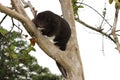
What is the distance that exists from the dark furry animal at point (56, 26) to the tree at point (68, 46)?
52 mm

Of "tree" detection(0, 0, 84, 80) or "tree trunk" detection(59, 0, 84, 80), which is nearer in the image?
"tree" detection(0, 0, 84, 80)

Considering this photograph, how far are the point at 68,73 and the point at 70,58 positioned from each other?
4.6 inches

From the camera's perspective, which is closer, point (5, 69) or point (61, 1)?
point (61, 1)

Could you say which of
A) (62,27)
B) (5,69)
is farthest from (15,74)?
(62,27)

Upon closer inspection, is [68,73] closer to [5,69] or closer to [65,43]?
[65,43]

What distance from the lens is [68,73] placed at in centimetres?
321

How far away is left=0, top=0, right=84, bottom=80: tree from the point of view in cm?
284

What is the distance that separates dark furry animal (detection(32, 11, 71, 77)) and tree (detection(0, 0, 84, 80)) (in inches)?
Result: 2.0

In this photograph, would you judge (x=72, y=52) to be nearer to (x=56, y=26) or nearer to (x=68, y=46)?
(x=68, y=46)

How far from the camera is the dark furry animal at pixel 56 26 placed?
3535 mm

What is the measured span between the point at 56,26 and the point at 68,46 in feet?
0.87

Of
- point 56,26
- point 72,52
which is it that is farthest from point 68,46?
point 56,26

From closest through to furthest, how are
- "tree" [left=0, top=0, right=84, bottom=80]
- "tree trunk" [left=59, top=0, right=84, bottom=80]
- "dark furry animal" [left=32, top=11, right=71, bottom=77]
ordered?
"tree" [left=0, top=0, right=84, bottom=80] < "tree trunk" [left=59, top=0, right=84, bottom=80] < "dark furry animal" [left=32, top=11, right=71, bottom=77]

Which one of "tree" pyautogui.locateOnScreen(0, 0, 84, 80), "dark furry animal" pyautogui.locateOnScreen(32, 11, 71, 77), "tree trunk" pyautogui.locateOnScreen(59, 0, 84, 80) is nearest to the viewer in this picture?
"tree" pyautogui.locateOnScreen(0, 0, 84, 80)
